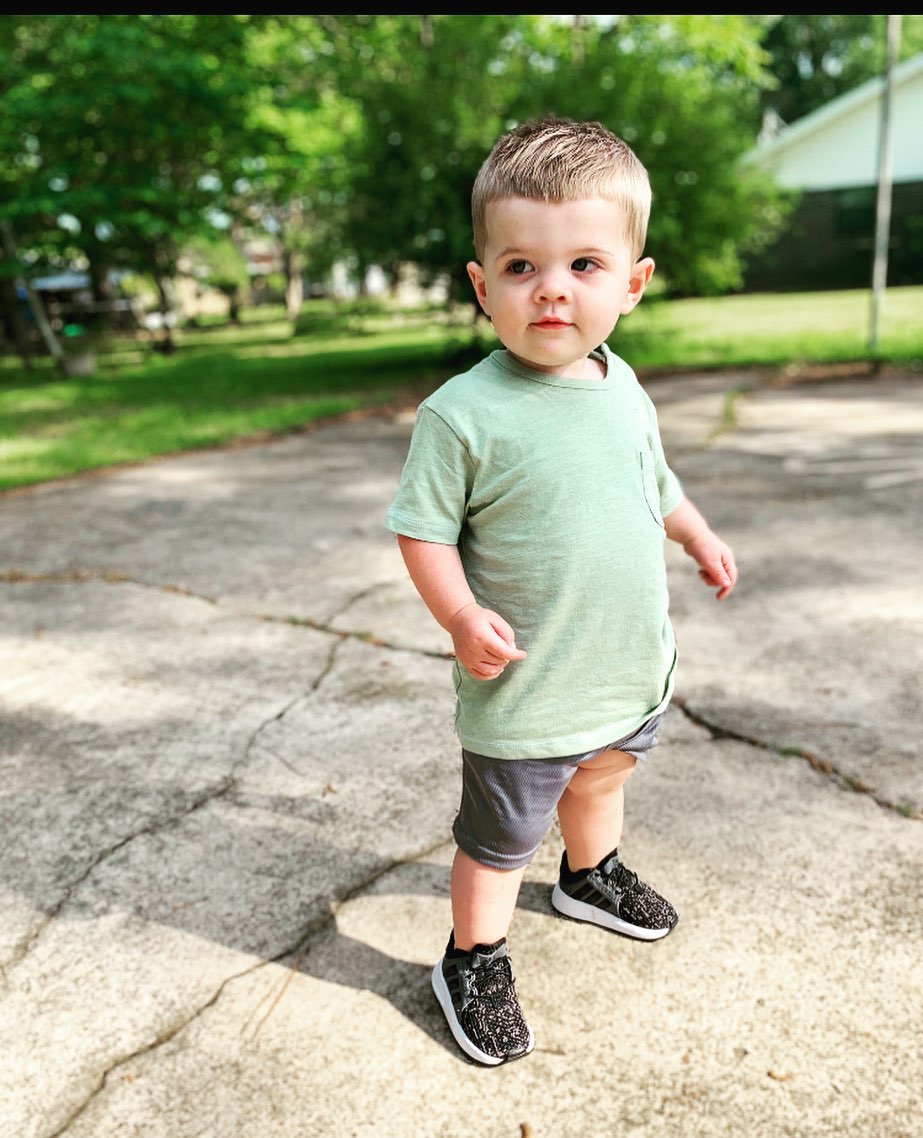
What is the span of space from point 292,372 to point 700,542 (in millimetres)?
10987

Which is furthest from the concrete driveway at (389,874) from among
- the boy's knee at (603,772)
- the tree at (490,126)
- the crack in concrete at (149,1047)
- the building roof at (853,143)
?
the building roof at (853,143)

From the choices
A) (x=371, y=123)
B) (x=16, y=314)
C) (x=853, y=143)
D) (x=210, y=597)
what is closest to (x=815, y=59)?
(x=853, y=143)

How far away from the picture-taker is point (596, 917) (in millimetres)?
1802

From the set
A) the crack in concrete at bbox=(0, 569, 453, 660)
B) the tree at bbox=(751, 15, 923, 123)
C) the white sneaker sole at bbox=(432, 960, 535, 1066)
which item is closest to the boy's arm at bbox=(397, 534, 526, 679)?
the white sneaker sole at bbox=(432, 960, 535, 1066)

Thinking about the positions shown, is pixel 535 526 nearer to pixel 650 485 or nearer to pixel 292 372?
pixel 650 485

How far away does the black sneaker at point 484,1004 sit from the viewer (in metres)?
1.51

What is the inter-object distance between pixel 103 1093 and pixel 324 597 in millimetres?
2214

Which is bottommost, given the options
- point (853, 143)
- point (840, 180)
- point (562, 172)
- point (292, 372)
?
point (292, 372)

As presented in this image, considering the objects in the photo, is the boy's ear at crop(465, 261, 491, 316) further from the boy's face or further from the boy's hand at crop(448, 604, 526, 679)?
the boy's hand at crop(448, 604, 526, 679)

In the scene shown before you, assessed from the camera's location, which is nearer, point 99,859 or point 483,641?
point 483,641

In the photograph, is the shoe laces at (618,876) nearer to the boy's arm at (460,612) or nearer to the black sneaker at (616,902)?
the black sneaker at (616,902)

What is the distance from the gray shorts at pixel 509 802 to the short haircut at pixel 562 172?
759mm

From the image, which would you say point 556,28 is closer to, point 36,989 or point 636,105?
point 636,105

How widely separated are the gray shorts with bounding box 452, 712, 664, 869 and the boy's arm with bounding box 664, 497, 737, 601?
0.37 meters
